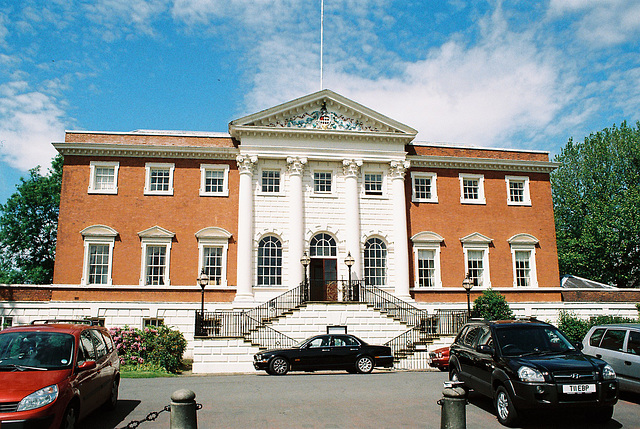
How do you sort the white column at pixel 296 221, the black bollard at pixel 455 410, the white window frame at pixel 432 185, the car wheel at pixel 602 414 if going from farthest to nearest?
the white window frame at pixel 432 185
the white column at pixel 296 221
the car wheel at pixel 602 414
the black bollard at pixel 455 410

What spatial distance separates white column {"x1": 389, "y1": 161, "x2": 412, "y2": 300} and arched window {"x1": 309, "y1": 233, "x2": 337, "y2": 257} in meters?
3.40

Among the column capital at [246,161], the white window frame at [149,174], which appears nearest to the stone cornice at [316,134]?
the column capital at [246,161]

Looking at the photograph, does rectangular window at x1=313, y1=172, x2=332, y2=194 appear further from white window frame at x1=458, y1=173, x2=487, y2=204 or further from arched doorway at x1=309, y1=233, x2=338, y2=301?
white window frame at x1=458, y1=173, x2=487, y2=204

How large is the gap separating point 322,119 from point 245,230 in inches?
296

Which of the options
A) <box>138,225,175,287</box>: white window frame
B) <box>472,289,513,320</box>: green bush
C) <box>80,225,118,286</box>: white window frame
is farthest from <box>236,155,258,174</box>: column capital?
<box>472,289,513,320</box>: green bush

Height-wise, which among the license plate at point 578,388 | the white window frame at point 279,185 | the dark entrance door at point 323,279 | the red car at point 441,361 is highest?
the white window frame at point 279,185

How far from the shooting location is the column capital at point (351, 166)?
2962 centimetres

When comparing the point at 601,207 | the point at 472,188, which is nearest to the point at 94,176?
the point at 472,188

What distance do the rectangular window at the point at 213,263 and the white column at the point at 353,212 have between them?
273 inches

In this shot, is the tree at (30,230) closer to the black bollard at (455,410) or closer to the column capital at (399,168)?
the column capital at (399,168)

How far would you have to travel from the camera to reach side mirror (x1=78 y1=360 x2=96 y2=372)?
903 centimetres

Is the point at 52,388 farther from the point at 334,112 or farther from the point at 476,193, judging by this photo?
the point at 476,193

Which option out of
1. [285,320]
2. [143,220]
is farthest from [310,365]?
[143,220]

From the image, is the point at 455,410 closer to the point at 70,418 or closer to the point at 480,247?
the point at 70,418
